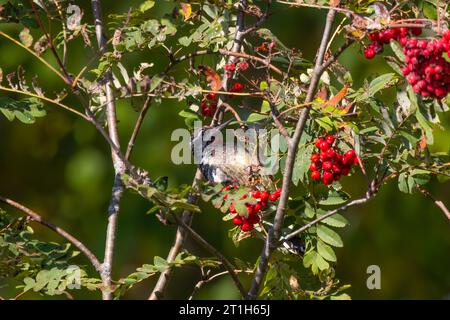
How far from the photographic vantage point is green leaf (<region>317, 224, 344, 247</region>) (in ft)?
6.07

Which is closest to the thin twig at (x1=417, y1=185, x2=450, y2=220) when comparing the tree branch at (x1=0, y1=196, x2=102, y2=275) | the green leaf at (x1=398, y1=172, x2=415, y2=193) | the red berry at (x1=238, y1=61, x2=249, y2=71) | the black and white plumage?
the green leaf at (x1=398, y1=172, x2=415, y2=193)

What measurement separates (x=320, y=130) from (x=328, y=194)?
0.14 meters

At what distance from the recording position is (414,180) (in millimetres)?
1823

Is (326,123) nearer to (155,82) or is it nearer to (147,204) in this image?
(155,82)

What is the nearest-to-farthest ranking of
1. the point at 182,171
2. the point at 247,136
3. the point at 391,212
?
the point at 247,136 → the point at 182,171 → the point at 391,212

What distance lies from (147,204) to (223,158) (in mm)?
1647

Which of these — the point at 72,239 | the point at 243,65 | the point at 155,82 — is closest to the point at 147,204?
the point at 72,239

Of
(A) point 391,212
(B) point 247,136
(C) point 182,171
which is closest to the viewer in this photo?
(B) point 247,136

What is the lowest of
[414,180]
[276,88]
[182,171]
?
[182,171]

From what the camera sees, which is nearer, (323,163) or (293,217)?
(323,163)

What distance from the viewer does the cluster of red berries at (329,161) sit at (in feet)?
5.70

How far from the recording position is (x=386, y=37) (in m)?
1.67
